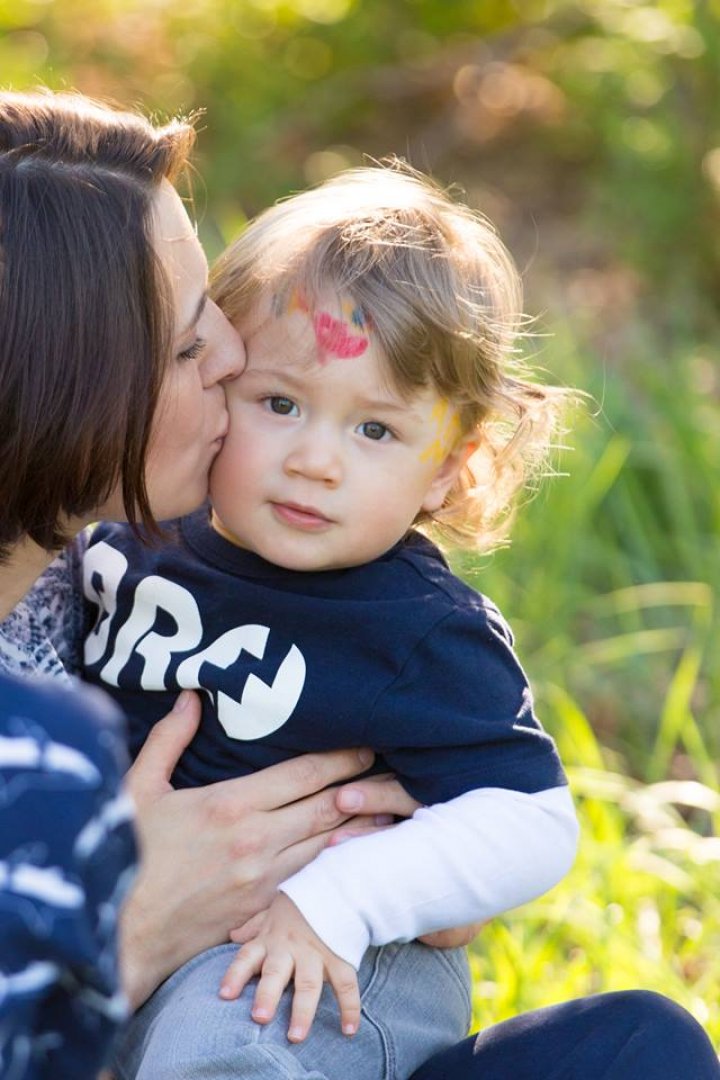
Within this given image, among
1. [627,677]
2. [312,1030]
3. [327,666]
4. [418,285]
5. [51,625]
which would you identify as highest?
[418,285]

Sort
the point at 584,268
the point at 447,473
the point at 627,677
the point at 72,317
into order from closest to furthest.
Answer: the point at 72,317 → the point at 447,473 → the point at 627,677 → the point at 584,268

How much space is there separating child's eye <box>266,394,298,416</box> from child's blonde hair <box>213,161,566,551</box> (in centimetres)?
13

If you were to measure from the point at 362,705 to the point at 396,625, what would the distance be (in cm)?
10

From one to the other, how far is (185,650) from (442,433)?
424 mm

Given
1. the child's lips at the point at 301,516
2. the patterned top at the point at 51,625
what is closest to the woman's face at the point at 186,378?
the child's lips at the point at 301,516

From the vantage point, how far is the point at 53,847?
3.25 feet

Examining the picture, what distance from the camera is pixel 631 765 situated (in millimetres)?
3270

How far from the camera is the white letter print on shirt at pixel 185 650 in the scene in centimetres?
181

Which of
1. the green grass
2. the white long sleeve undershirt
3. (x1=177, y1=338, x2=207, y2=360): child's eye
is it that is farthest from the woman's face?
the green grass

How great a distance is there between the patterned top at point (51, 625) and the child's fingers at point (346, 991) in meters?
0.49

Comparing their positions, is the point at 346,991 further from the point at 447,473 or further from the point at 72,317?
the point at 72,317

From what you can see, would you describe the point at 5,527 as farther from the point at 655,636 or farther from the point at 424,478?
the point at 655,636

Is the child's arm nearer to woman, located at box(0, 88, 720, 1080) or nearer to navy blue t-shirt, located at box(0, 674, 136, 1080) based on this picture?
woman, located at box(0, 88, 720, 1080)

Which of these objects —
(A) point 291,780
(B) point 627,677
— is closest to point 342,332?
(A) point 291,780
